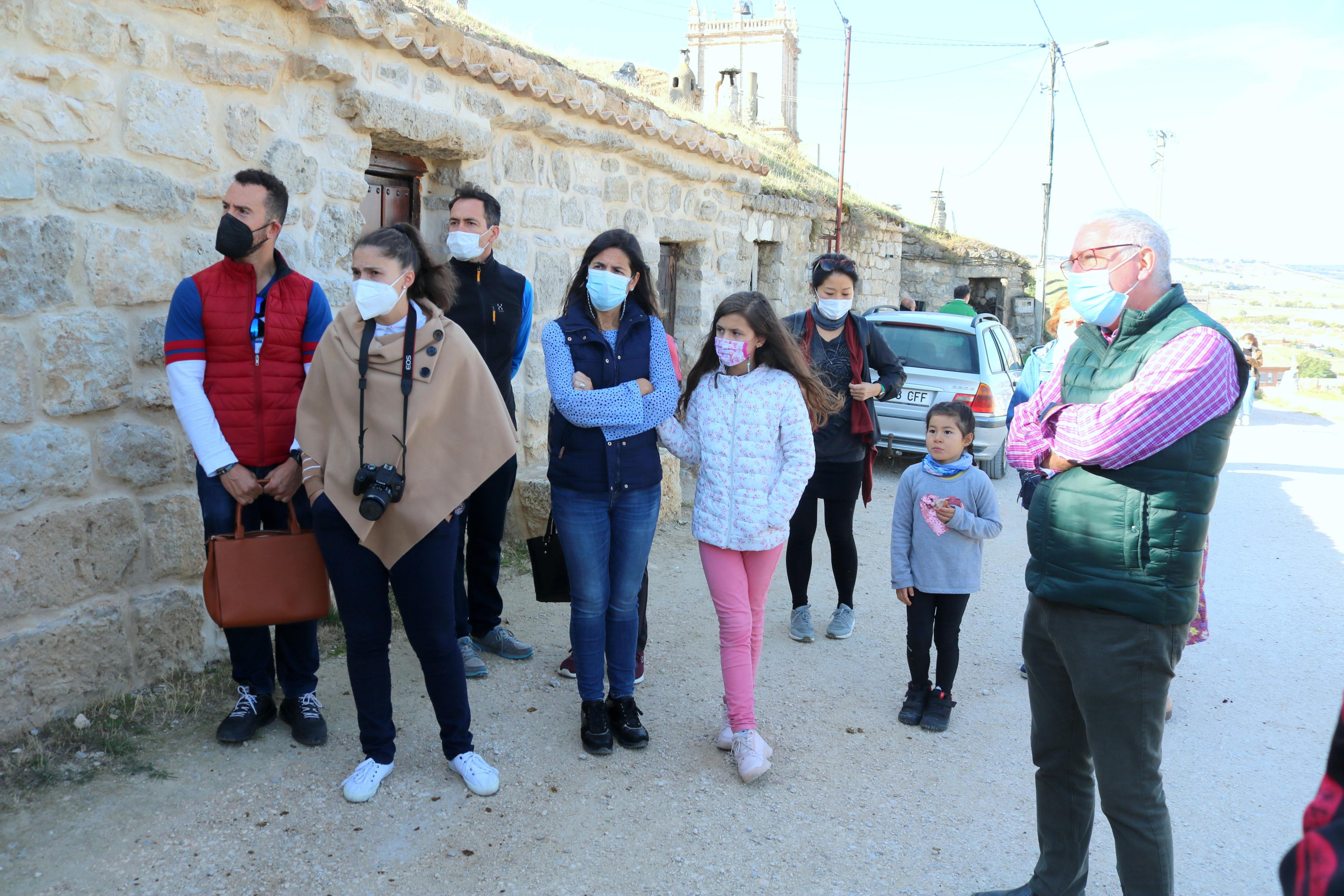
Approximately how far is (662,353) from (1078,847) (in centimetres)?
196

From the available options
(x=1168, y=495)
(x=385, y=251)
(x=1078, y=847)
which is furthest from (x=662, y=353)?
(x=1078, y=847)

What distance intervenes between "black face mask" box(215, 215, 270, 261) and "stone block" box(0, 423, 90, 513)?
0.89 metres

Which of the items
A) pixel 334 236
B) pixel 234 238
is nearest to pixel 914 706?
pixel 234 238

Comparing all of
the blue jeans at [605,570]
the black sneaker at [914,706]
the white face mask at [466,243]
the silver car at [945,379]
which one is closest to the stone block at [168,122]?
the white face mask at [466,243]

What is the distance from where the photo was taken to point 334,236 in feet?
13.7

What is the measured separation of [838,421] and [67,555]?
3152mm

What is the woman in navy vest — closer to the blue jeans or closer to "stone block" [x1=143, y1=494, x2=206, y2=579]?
the blue jeans

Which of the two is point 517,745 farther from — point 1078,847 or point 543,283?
point 543,283

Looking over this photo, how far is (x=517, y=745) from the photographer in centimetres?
322

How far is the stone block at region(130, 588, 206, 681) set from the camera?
3.34m

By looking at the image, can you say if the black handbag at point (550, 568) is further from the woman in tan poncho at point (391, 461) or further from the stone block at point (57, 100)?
the stone block at point (57, 100)

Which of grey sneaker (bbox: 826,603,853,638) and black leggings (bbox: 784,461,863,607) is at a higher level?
black leggings (bbox: 784,461,863,607)

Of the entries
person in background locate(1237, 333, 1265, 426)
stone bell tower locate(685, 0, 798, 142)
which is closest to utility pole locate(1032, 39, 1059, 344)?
person in background locate(1237, 333, 1265, 426)

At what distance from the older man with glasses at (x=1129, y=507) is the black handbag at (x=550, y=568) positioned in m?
1.89
